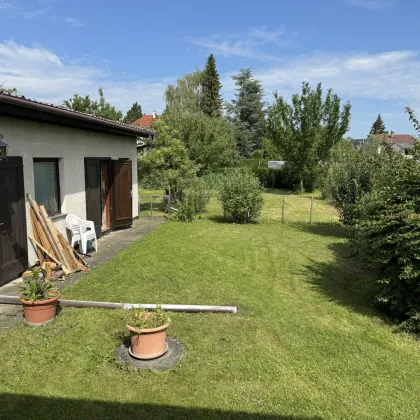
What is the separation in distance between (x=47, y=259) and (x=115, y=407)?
4194 mm

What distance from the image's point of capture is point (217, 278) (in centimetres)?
658

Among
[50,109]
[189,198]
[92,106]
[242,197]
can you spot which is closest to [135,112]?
[92,106]

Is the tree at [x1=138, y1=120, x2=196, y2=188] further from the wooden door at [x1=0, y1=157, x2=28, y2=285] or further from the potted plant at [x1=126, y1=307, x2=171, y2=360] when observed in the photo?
the potted plant at [x1=126, y1=307, x2=171, y2=360]

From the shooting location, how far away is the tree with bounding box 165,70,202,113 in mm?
37375

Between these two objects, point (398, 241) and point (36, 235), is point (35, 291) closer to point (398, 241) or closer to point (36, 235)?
point (36, 235)

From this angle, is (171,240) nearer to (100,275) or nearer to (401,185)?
(100,275)

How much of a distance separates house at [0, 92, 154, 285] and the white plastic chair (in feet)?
0.53

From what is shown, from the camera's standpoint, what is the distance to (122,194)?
10727 mm

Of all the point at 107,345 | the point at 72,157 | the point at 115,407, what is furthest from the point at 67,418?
the point at 72,157

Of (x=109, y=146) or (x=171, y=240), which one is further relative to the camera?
(x=109, y=146)

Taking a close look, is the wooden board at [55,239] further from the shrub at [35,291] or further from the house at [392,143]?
the house at [392,143]

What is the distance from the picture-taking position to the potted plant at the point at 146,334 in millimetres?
3584

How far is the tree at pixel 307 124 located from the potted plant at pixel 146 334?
74.3ft

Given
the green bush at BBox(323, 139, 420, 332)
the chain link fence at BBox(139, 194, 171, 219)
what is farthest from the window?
the green bush at BBox(323, 139, 420, 332)
